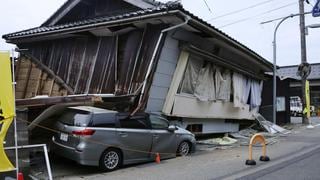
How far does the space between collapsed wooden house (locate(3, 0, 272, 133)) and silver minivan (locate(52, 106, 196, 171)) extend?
4.28ft

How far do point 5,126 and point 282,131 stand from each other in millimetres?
16740

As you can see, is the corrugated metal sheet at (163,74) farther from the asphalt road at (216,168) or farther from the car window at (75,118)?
the car window at (75,118)

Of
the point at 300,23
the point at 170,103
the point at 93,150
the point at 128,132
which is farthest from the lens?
the point at 300,23

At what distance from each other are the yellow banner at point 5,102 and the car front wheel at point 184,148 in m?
6.49

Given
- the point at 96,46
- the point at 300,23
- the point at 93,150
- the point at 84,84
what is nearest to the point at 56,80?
the point at 84,84

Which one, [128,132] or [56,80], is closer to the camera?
[128,132]

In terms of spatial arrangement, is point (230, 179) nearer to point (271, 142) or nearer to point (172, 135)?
point (172, 135)

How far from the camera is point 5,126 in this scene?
26.6ft

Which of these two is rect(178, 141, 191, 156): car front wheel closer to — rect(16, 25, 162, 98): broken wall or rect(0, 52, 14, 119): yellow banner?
rect(16, 25, 162, 98): broken wall

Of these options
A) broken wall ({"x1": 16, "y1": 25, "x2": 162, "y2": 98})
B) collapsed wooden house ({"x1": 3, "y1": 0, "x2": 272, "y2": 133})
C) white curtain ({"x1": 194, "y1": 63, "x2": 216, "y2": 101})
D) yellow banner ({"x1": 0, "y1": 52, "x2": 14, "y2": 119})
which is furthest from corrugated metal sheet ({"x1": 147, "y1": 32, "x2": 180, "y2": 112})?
yellow banner ({"x1": 0, "y1": 52, "x2": 14, "y2": 119})

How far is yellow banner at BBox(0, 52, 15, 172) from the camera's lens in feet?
26.5

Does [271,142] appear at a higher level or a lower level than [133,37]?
lower

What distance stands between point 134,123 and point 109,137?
3.89 ft

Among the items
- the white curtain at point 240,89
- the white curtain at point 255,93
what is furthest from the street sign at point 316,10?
the white curtain at point 240,89
